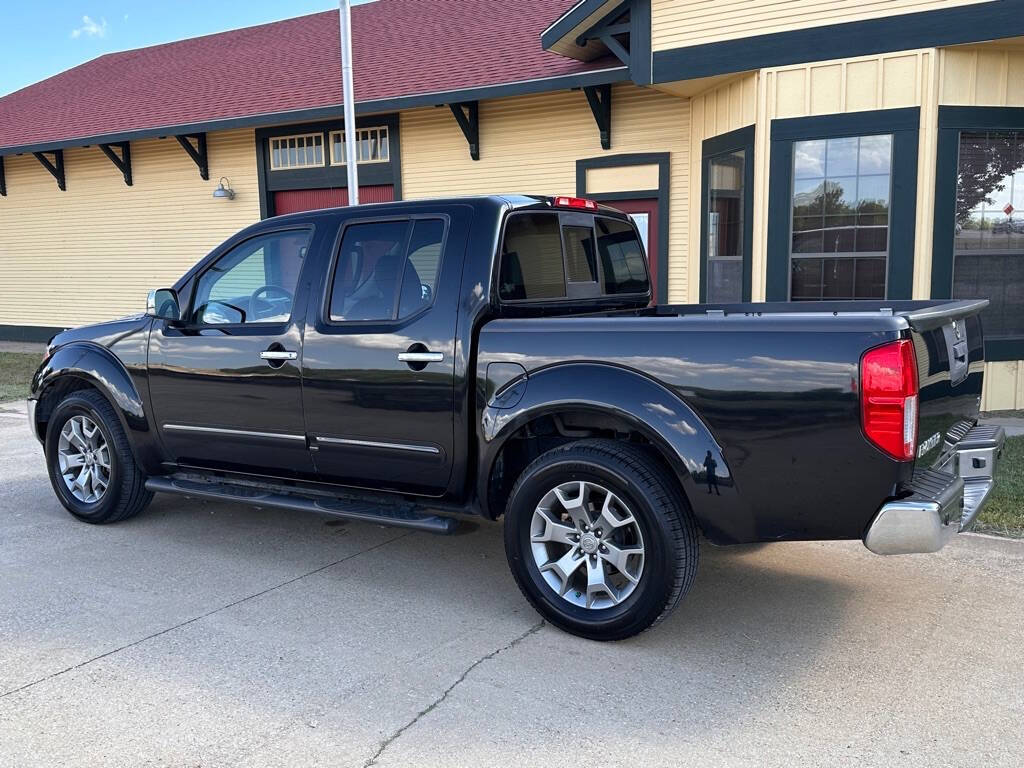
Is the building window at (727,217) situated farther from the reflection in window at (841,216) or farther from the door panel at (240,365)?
the door panel at (240,365)

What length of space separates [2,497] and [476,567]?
3.82 m

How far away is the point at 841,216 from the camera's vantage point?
29.8ft

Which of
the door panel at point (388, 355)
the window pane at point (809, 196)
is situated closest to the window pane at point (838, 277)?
the window pane at point (809, 196)

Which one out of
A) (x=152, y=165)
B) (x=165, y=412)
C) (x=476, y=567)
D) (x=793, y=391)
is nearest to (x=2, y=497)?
(x=165, y=412)

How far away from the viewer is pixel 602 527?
401 cm

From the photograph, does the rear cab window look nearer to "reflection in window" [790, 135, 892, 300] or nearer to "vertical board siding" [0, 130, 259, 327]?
"reflection in window" [790, 135, 892, 300]

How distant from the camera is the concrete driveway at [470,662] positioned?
3176 mm

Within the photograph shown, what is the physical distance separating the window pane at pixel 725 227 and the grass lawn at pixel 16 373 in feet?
27.8

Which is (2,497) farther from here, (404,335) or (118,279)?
(118,279)

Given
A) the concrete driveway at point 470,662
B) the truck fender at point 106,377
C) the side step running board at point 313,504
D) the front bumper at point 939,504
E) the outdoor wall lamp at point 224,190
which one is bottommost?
the concrete driveway at point 470,662

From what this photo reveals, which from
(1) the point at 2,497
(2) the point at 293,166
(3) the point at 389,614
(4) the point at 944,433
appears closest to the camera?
(4) the point at 944,433

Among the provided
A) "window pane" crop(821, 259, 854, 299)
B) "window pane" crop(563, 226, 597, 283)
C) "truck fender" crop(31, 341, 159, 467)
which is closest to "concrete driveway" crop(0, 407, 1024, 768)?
"truck fender" crop(31, 341, 159, 467)

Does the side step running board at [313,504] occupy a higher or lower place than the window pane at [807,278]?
lower

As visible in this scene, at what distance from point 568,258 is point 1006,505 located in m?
3.27
